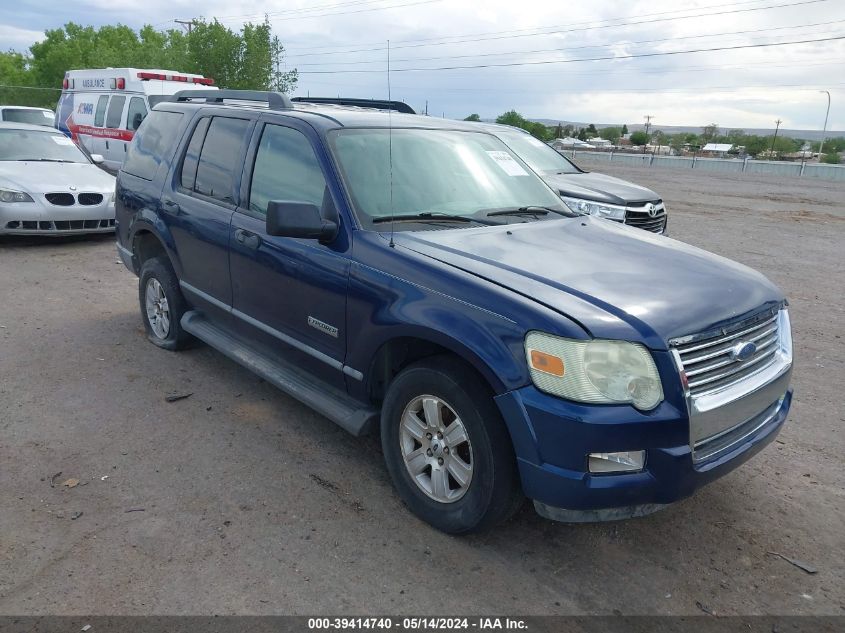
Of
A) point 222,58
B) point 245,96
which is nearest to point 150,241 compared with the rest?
point 245,96

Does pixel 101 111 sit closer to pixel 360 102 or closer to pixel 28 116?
pixel 28 116

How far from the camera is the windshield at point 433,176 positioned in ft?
12.3

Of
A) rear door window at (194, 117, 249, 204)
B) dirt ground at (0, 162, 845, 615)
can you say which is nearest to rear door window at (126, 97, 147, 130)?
dirt ground at (0, 162, 845, 615)

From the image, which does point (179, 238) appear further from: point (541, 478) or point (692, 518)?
point (692, 518)

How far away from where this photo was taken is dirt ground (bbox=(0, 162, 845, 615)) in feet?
9.29

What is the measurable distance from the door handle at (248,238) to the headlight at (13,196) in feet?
20.5

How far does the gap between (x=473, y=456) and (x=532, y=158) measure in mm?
7558

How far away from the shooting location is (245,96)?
16.6 ft

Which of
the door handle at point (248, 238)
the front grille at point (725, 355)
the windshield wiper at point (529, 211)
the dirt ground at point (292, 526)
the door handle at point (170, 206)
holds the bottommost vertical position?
the dirt ground at point (292, 526)

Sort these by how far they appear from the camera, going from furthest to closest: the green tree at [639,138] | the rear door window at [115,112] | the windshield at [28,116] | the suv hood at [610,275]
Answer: the green tree at [639,138]
the rear door window at [115,112]
the windshield at [28,116]
the suv hood at [610,275]

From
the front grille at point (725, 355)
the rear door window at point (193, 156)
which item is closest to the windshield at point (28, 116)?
the rear door window at point (193, 156)

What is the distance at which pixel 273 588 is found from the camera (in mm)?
2836

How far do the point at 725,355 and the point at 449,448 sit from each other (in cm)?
127

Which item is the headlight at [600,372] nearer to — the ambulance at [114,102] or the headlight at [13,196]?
the headlight at [13,196]
